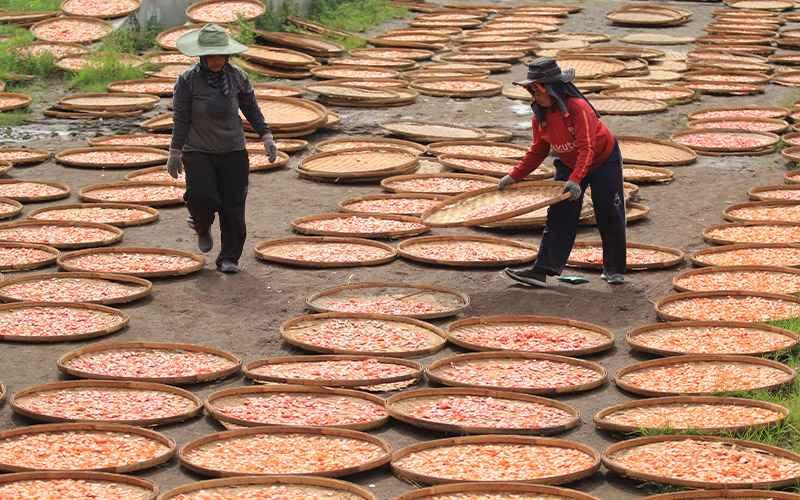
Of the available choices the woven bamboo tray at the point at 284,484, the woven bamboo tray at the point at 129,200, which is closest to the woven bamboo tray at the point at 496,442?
the woven bamboo tray at the point at 284,484

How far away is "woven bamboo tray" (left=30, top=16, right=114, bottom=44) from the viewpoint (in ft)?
51.8

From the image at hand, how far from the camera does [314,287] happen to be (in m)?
8.71

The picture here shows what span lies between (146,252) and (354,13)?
10.6 metres

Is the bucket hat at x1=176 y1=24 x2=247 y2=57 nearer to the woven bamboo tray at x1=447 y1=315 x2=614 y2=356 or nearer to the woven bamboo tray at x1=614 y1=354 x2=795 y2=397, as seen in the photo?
the woven bamboo tray at x1=447 y1=315 x2=614 y2=356

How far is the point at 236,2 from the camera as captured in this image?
16500 millimetres

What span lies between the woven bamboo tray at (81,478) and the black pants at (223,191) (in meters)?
3.34

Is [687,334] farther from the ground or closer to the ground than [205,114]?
closer to the ground

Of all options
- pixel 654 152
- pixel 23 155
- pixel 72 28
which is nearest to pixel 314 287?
pixel 23 155

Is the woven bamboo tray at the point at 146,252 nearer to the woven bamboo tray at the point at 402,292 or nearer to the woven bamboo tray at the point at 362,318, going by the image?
the woven bamboo tray at the point at 402,292

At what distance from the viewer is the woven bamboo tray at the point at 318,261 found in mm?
9039

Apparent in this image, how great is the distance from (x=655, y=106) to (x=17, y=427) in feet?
28.4

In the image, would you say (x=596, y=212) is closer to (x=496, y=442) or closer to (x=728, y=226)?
(x=728, y=226)

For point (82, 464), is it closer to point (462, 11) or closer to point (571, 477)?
point (571, 477)

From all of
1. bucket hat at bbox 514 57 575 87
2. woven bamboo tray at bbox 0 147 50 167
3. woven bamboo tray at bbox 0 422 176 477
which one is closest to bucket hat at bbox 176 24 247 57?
bucket hat at bbox 514 57 575 87
